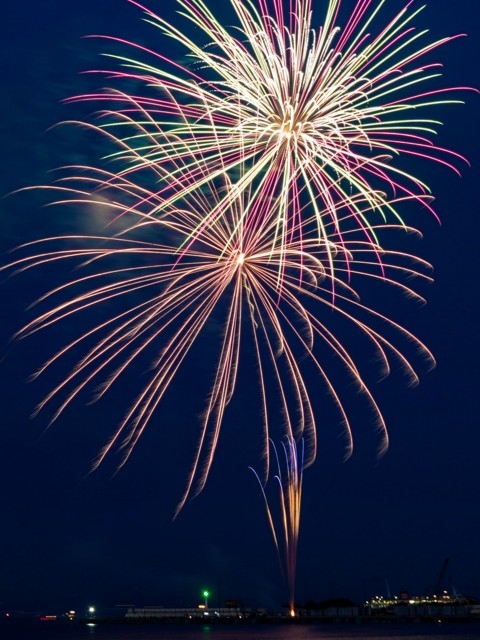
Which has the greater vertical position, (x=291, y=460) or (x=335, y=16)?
(x=335, y=16)

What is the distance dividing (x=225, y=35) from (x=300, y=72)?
8.67 ft

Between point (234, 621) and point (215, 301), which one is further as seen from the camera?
point (234, 621)

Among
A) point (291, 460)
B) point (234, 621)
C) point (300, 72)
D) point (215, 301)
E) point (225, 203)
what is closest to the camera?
point (300, 72)

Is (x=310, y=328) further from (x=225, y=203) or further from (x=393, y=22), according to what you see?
(x=393, y=22)

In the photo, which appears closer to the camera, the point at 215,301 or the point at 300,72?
the point at 300,72

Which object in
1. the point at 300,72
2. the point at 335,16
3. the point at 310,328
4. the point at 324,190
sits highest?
the point at 335,16

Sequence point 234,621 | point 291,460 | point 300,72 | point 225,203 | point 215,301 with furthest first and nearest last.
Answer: point 234,621, point 291,460, point 215,301, point 225,203, point 300,72

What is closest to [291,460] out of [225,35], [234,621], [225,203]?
[225,203]

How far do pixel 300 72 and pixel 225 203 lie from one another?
5081 mm

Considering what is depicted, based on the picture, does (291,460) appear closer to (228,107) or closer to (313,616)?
(228,107)

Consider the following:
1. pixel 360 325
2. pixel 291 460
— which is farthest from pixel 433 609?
pixel 360 325

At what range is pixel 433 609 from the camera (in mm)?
197375

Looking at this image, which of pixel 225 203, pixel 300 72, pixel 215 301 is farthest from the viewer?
pixel 215 301

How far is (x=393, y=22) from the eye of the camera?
27688 mm
